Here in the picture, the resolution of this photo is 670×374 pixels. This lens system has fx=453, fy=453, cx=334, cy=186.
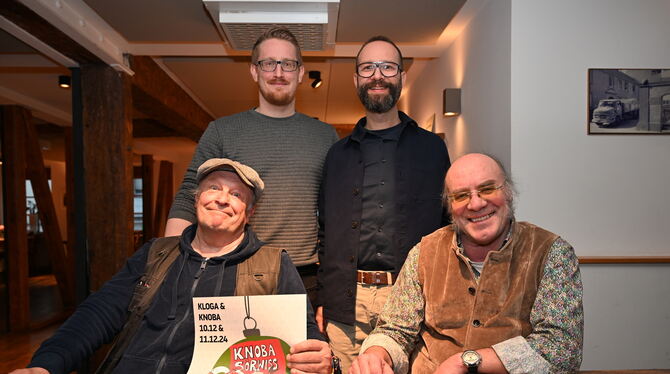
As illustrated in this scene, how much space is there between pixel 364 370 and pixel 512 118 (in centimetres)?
189

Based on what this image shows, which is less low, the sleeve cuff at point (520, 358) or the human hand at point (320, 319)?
the sleeve cuff at point (520, 358)

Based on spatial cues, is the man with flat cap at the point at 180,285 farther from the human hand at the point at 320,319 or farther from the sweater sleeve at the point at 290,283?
the human hand at the point at 320,319

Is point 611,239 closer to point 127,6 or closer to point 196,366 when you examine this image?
point 196,366

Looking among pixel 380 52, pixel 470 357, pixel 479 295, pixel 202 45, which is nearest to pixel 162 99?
pixel 202 45

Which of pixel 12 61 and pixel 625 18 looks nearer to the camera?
pixel 625 18

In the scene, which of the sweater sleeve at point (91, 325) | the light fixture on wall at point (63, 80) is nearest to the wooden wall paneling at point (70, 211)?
the light fixture on wall at point (63, 80)

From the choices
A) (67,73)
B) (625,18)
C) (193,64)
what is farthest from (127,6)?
(625,18)

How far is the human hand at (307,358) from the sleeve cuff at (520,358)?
54cm

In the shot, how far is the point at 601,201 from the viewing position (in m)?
2.72

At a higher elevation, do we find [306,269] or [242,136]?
[242,136]

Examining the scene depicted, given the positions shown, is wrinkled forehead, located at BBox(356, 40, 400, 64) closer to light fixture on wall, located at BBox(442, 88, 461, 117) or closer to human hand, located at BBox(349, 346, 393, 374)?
human hand, located at BBox(349, 346, 393, 374)

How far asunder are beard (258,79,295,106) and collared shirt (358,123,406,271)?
15.7 inches

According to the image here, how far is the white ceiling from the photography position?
3246 mm

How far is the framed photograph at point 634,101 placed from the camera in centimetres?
271
